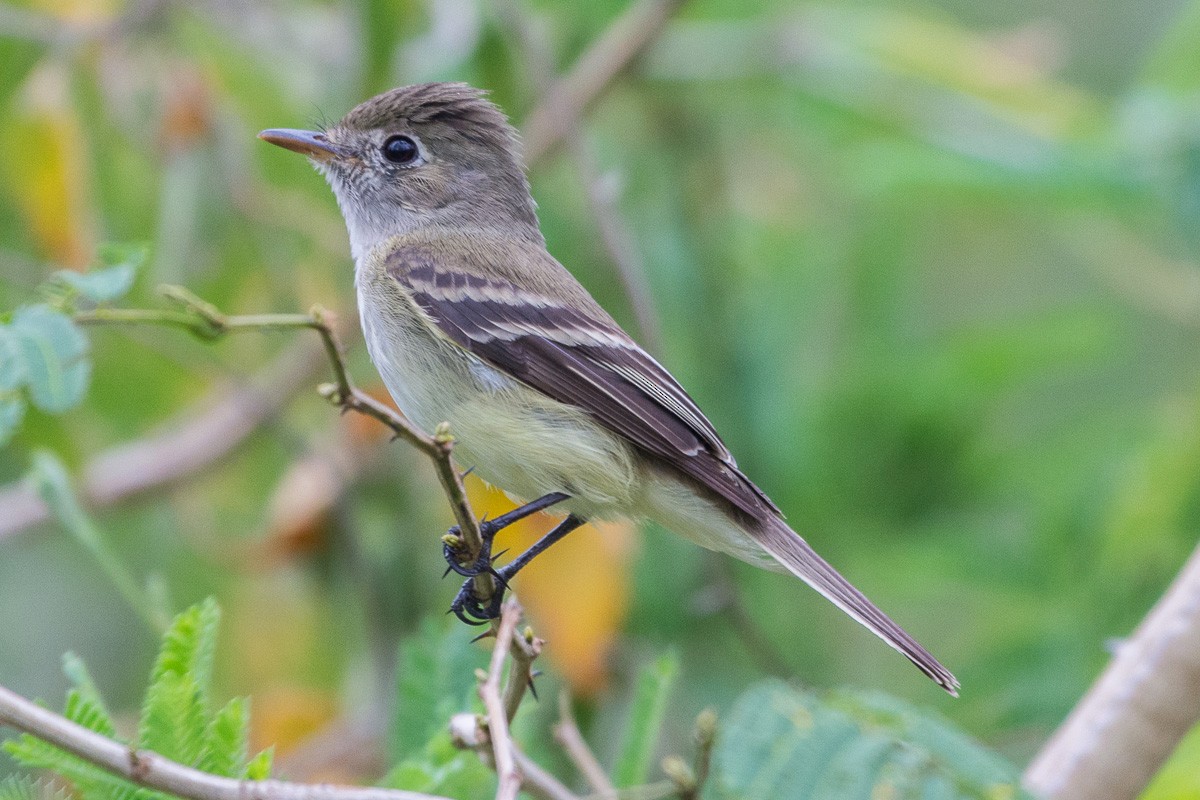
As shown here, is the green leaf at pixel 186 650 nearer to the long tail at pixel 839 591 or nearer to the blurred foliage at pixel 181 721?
the blurred foliage at pixel 181 721

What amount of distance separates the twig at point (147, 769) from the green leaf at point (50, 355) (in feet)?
1.82

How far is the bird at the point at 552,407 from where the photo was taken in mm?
3230

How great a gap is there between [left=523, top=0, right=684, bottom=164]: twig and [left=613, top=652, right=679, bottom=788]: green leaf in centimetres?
228

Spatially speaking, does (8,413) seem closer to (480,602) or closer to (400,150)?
(480,602)

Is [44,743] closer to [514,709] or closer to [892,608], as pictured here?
[514,709]

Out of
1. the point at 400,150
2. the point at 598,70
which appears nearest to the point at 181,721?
the point at 400,150

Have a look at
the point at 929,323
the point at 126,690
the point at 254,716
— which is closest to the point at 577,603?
the point at 254,716

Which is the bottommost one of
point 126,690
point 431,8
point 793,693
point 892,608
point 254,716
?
point 126,690

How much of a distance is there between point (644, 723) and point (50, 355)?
4.28 ft

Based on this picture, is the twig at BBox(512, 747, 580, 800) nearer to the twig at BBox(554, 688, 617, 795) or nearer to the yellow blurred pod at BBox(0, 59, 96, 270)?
the twig at BBox(554, 688, 617, 795)

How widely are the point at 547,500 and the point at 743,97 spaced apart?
325 cm

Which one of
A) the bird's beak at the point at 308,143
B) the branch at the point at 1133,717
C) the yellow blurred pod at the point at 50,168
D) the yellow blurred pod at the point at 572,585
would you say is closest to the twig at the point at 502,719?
the branch at the point at 1133,717

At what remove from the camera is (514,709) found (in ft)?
8.08

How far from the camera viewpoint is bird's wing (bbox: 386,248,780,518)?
3346 millimetres
